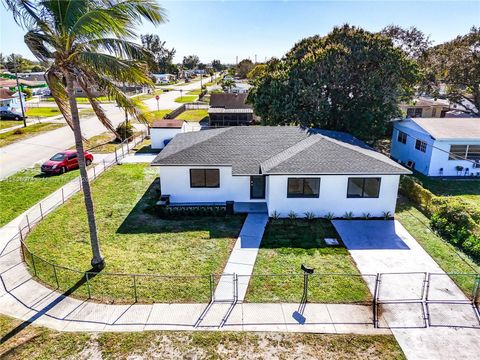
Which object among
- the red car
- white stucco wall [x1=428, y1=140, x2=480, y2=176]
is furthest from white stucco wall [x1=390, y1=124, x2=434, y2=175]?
the red car

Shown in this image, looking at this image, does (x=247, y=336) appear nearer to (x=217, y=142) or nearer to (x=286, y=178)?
(x=286, y=178)

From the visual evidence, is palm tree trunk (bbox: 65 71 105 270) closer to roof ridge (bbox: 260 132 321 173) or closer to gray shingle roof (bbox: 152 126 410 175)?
gray shingle roof (bbox: 152 126 410 175)

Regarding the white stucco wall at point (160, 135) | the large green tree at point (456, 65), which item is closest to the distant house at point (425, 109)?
the large green tree at point (456, 65)

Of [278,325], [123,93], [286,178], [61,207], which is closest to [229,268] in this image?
[278,325]

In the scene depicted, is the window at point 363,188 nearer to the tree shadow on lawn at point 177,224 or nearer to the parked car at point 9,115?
the tree shadow on lawn at point 177,224

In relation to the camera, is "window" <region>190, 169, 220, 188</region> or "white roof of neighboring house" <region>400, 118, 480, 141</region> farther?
"white roof of neighboring house" <region>400, 118, 480, 141</region>
